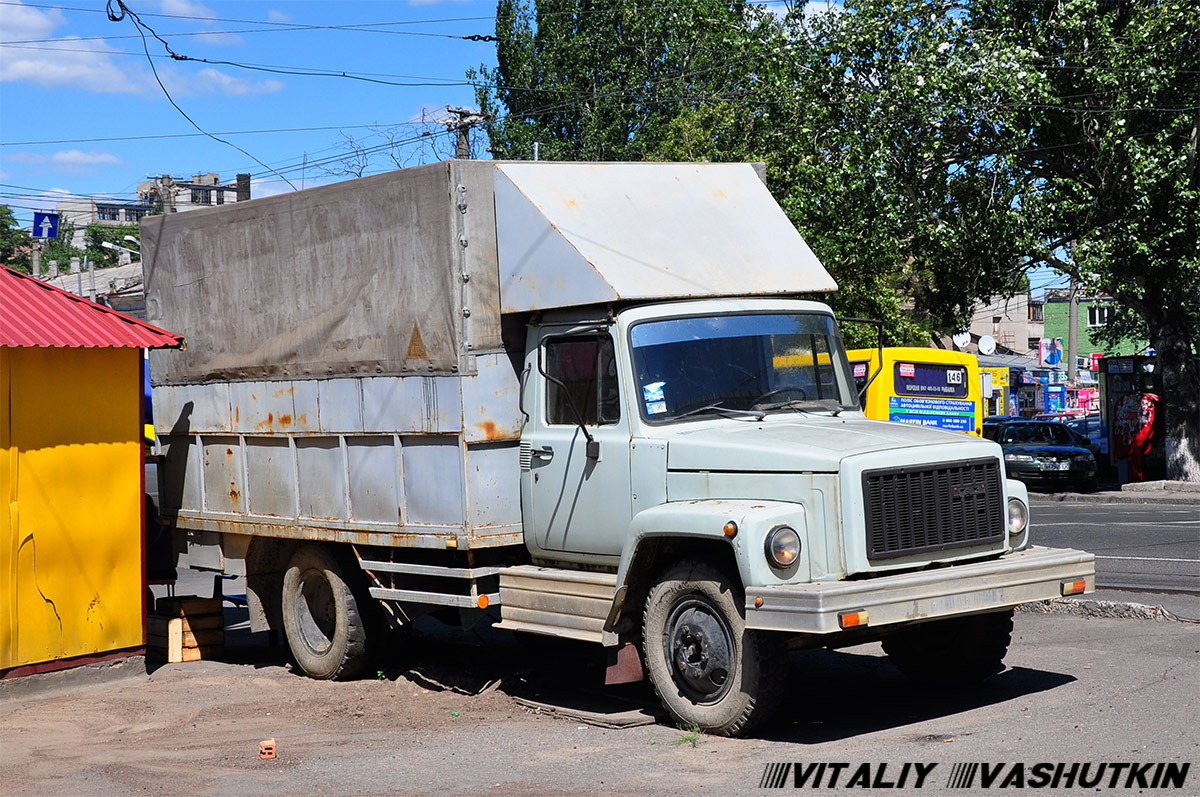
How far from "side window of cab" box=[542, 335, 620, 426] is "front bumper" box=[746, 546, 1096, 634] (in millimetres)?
1767

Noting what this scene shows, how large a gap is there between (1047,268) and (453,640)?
1887 centimetres

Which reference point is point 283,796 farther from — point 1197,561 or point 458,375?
point 1197,561

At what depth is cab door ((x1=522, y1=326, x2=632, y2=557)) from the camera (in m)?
8.02

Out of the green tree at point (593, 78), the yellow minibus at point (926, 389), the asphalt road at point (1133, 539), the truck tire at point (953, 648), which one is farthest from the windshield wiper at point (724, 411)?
the green tree at point (593, 78)

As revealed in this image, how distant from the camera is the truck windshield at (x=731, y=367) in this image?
793cm

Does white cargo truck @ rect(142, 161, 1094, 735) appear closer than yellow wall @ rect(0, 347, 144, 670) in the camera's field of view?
Yes

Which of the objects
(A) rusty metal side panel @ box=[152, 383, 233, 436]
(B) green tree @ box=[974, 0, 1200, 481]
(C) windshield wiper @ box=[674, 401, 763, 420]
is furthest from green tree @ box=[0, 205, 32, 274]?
(C) windshield wiper @ box=[674, 401, 763, 420]

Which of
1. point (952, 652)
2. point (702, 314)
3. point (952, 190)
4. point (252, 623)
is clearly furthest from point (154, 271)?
point (952, 190)

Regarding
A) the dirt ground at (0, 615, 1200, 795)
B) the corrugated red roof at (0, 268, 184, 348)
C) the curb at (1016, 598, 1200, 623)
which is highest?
the corrugated red roof at (0, 268, 184, 348)

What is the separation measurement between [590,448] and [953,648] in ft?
8.87

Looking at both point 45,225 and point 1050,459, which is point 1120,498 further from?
point 45,225

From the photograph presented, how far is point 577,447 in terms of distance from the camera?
8.26 meters

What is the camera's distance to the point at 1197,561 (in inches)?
577

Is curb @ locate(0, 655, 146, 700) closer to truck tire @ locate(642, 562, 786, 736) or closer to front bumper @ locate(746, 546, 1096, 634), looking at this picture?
truck tire @ locate(642, 562, 786, 736)
